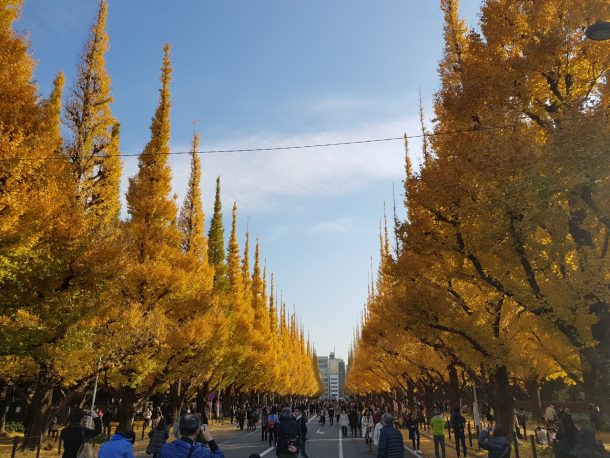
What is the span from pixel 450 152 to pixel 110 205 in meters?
10.8

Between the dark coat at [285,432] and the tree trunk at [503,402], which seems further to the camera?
the tree trunk at [503,402]

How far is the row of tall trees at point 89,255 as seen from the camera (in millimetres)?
10445

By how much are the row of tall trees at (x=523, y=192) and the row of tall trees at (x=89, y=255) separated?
29.3 ft

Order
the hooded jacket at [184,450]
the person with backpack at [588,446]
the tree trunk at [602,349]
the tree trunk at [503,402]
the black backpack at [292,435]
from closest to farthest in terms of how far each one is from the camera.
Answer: the hooded jacket at [184,450], the person with backpack at [588,446], the black backpack at [292,435], the tree trunk at [602,349], the tree trunk at [503,402]

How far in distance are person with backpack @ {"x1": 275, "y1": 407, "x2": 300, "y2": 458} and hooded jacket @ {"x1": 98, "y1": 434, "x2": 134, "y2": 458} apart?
4.10m

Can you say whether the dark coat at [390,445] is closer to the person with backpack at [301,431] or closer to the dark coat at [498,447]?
the dark coat at [498,447]

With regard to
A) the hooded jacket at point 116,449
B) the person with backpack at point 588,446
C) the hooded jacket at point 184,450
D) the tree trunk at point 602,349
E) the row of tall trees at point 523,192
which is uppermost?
the row of tall trees at point 523,192

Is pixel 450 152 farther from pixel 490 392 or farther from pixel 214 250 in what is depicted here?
pixel 214 250

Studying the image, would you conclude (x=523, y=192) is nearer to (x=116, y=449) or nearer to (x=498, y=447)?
(x=498, y=447)

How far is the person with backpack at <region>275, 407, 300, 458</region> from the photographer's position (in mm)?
8133

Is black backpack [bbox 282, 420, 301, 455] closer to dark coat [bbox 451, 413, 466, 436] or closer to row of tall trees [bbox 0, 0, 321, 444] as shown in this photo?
row of tall trees [bbox 0, 0, 321, 444]

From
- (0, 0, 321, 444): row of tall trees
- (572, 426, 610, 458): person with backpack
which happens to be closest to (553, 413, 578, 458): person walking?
(572, 426, 610, 458): person with backpack

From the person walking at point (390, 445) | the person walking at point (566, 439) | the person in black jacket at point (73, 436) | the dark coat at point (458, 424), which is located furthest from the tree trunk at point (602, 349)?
the person in black jacket at point (73, 436)

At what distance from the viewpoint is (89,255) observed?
12.1 metres
